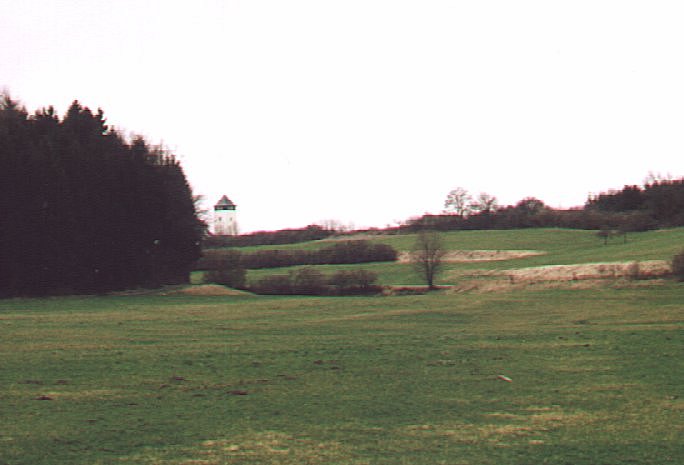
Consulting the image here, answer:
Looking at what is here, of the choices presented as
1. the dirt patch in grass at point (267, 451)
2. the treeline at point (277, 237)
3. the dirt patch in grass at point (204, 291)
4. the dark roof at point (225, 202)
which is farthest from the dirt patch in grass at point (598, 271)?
the dark roof at point (225, 202)

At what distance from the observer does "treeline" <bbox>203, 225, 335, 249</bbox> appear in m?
101

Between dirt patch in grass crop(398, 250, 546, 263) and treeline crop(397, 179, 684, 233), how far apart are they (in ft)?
46.7

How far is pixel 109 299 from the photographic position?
43.2 metres

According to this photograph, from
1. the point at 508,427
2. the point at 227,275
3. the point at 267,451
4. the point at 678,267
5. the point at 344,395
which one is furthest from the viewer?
the point at 227,275

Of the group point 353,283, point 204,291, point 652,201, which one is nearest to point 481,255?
point 652,201

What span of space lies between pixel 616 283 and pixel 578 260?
22610mm

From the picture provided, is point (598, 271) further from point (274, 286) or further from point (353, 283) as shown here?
point (274, 286)

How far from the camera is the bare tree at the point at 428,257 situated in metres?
57.5

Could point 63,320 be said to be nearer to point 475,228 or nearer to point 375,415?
point 375,415

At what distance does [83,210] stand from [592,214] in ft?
233

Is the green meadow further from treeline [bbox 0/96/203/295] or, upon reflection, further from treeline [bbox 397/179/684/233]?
treeline [bbox 397/179/684/233]

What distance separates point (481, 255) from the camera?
80438 mm

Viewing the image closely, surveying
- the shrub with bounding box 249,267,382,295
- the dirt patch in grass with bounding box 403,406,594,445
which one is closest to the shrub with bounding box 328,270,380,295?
the shrub with bounding box 249,267,382,295

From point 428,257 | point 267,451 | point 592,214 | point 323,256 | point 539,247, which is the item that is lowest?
point 267,451
